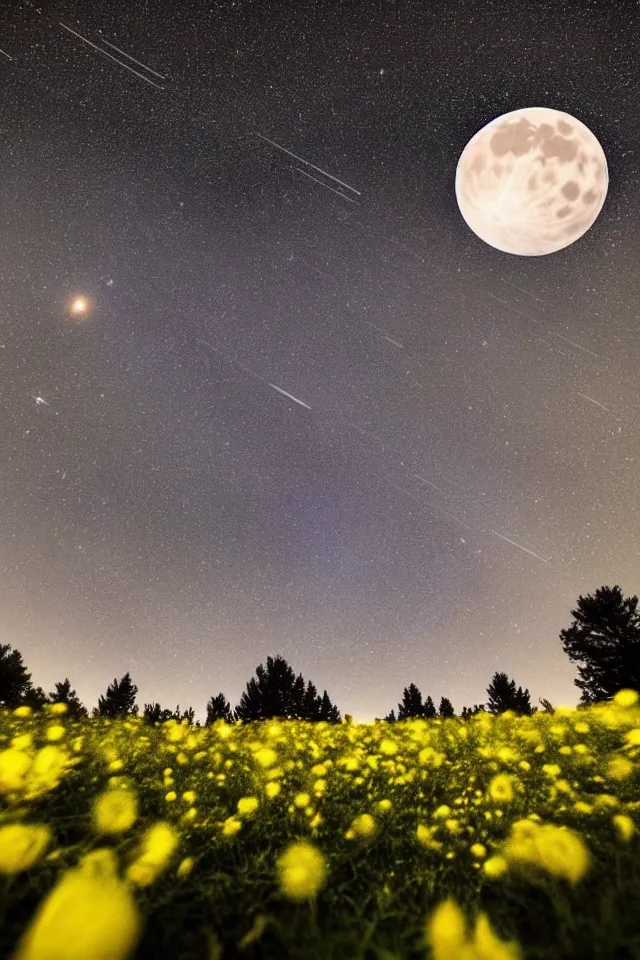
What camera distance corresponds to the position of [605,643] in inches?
821

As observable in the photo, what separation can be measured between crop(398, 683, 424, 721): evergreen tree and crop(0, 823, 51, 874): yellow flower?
45.6 metres

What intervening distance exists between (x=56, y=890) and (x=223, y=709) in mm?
42552

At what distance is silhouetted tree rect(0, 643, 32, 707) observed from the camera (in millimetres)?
31844

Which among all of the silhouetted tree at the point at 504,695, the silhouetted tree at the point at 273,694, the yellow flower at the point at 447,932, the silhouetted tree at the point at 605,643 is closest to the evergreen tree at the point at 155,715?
the yellow flower at the point at 447,932

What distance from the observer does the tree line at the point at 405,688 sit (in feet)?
61.3

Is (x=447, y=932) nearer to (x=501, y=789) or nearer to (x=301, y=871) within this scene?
(x=301, y=871)

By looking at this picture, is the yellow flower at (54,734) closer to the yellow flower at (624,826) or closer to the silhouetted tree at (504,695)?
the yellow flower at (624,826)

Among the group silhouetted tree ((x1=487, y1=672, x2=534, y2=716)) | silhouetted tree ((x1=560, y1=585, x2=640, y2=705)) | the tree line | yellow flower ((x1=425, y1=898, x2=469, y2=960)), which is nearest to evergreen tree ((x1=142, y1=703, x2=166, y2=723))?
the tree line

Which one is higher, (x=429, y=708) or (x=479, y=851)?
(x=429, y=708)

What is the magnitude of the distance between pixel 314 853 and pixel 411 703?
45.9 meters

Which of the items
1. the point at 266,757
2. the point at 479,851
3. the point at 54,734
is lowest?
the point at 479,851

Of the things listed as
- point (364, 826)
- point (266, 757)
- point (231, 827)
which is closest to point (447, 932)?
point (364, 826)

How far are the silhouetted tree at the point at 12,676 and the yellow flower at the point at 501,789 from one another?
37053 mm

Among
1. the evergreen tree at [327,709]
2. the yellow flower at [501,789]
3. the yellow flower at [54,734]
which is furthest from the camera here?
the evergreen tree at [327,709]
